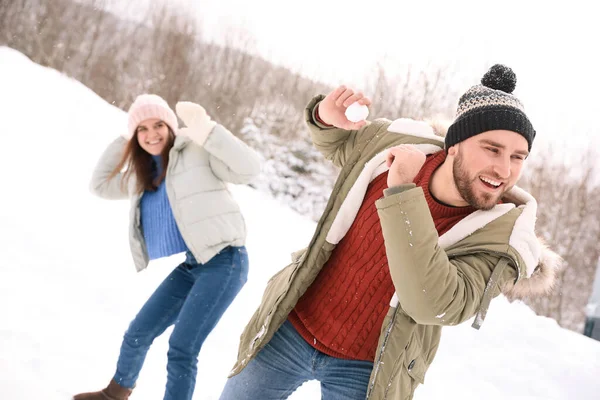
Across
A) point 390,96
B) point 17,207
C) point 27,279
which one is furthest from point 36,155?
point 390,96

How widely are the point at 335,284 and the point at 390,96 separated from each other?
45.3 ft

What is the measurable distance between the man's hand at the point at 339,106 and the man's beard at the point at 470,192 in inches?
16.8

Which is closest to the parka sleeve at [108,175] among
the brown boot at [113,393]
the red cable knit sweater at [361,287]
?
the brown boot at [113,393]

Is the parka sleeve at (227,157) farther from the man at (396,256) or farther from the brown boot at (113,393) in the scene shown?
the brown boot at (113,393)

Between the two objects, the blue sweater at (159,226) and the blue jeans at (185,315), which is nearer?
the blue jeans at (185,315)

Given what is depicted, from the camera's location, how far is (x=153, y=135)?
288 cm

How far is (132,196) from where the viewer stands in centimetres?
288

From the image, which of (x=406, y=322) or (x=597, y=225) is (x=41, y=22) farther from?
(x=597, y=225)

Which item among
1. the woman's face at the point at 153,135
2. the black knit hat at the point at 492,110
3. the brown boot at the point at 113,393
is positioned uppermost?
the black knit hat at the point at 492,110

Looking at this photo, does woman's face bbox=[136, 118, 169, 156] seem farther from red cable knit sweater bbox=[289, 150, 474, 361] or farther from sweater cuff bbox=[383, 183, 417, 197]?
sweater cuff bbox=[383, 183, 417, 197]

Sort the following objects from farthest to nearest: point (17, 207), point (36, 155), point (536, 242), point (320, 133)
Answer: point (36, 155) < point (17, 207) < point (320, 133) < point (536, 242)

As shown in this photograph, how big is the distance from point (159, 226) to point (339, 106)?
1.46 meters

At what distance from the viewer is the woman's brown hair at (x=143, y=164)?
2.87 metres

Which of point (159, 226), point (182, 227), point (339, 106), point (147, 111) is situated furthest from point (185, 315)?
point (339, 106)
